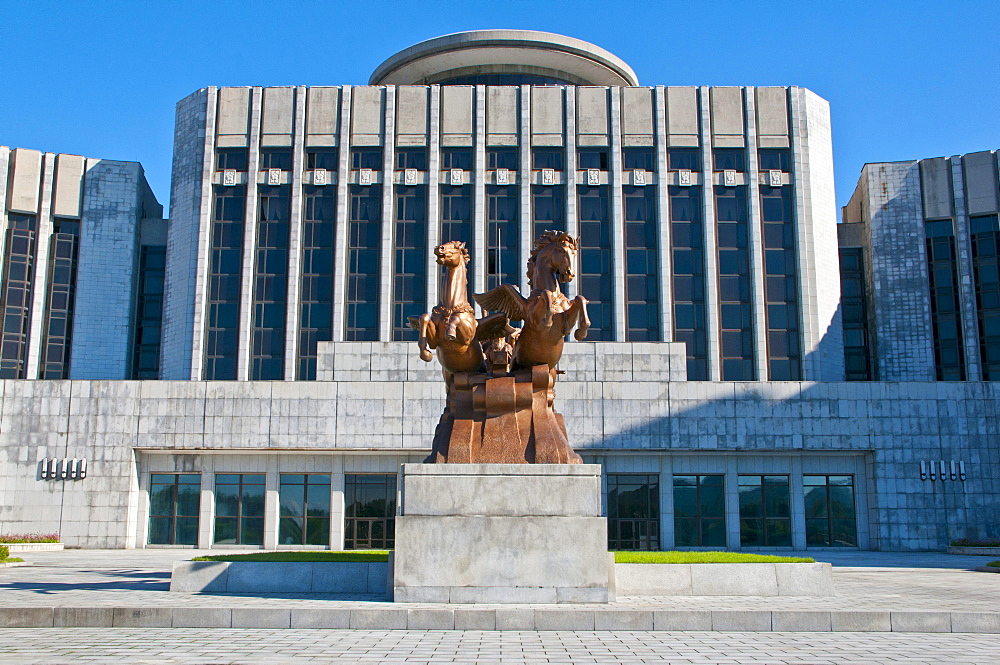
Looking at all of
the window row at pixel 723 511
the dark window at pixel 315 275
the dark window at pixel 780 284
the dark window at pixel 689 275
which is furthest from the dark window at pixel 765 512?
the dark window at pixel 315 275

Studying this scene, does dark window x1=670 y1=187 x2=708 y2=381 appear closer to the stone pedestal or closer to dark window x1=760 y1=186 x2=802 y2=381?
dark window x1=760 y1=186 x2=802 y2=381

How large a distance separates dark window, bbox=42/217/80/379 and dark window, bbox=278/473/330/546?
24.6 meters

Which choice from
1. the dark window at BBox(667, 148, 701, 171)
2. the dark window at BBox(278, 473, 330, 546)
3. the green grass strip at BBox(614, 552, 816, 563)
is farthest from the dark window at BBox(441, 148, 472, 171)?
the green grass strip at BBox(614, 552, 816, 563)

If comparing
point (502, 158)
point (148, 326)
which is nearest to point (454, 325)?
Result: point (502, 158)

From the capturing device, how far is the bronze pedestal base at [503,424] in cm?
1641

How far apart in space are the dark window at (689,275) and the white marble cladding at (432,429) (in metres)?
14.0

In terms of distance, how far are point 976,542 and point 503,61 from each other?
45006 mm

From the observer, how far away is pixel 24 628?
1392 centimetres

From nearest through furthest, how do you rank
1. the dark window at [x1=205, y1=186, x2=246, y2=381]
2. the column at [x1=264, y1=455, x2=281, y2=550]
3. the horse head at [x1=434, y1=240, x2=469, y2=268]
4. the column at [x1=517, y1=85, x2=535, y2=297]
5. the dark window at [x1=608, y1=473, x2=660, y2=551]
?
1. the horse head at [x1=434, y1=240, x2=469, y2=268]
2. the column at [x1=264, y1=455, x2=281, y2=550]
3. the dark window at [x1=608, y1=473, x2=660, y2=551]
4. the dark window at [x1=205, y1=186, x2=246, y2=381]
5. the column at [x1=517, y1=85, x2=535, y2=297]

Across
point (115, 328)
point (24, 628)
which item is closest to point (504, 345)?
point (24, 628)

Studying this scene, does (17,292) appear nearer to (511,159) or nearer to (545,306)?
(511,159)

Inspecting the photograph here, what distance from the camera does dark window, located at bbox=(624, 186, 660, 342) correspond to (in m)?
57.2

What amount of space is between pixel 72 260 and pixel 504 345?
5220cm

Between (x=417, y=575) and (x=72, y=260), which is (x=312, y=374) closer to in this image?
(x=72, y=260)
